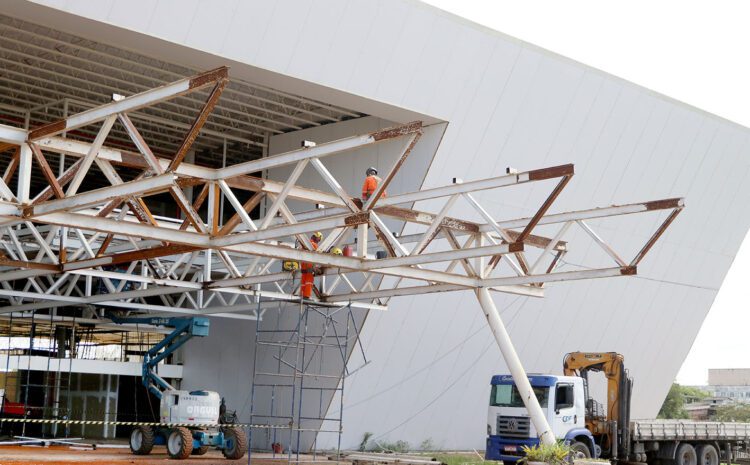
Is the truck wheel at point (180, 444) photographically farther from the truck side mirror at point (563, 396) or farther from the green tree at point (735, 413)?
the green tree at point (735, 413)

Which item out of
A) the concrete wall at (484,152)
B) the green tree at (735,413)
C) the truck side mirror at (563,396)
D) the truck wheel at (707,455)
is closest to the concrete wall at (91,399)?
the concrete wall at (484,152)

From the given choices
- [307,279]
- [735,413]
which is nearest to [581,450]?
[307,279]

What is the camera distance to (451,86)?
26234 millimetres

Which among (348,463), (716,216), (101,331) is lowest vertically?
(348,463)

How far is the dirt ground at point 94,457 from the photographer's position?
22.6 metres

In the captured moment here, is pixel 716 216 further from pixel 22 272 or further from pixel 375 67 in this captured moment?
pixel 22 272

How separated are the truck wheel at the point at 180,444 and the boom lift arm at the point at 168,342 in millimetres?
2443

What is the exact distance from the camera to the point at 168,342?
27.8 metres

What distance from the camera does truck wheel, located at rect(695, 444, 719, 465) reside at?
1139 inches

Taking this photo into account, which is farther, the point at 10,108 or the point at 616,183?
the point at 616,183

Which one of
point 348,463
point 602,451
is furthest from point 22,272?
point 602,451

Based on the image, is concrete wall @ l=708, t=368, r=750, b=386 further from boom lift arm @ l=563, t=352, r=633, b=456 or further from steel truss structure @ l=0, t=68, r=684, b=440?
steel truss structure @ l=0, t=68, r=684, b=440

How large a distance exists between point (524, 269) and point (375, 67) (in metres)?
7.15

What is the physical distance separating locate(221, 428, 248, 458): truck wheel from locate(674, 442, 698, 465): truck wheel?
12.2 meters
